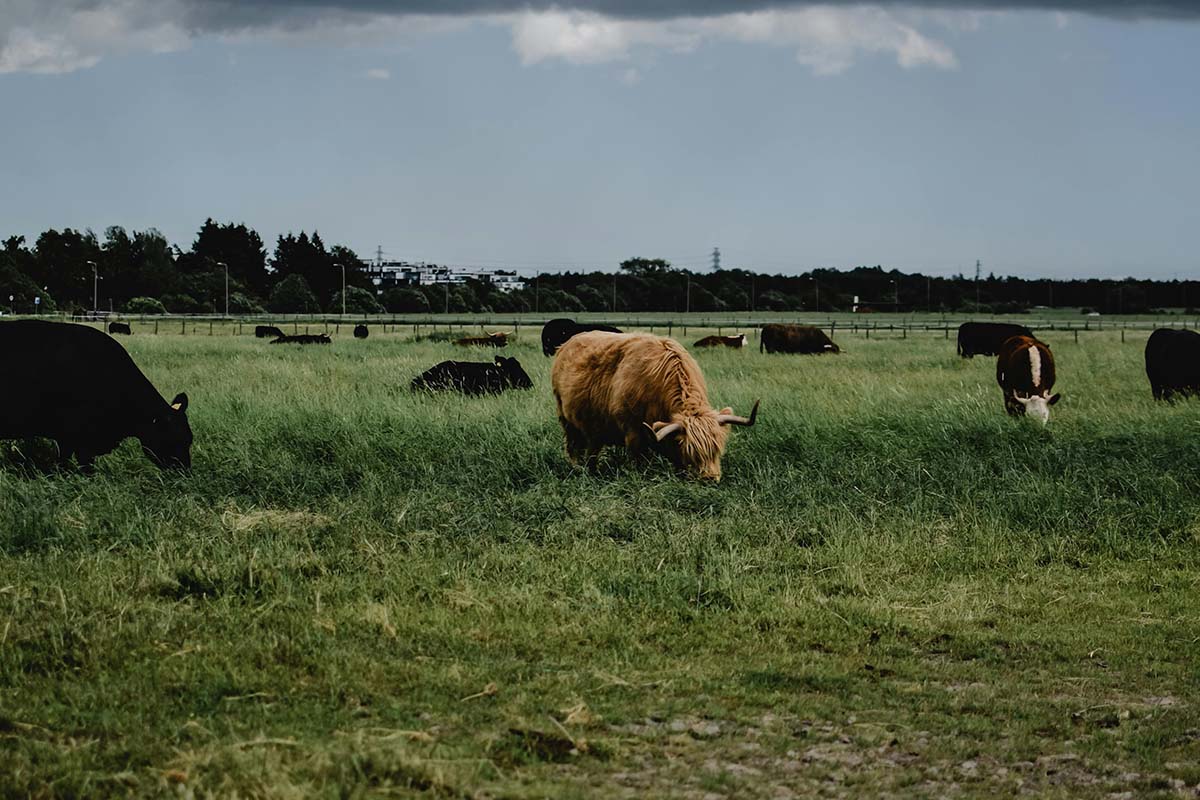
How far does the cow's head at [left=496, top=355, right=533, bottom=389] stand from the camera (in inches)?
852

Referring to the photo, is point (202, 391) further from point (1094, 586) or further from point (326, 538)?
point (1094, 586)

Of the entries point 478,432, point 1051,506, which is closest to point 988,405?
point 1051,506

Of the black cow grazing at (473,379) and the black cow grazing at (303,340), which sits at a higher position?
the black cow grazing at (303,340)

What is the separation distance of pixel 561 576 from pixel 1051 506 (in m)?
5.09

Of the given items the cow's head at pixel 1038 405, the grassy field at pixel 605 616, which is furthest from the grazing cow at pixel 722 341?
the grassy field at pixel 605 616

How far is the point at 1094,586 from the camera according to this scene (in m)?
8.70

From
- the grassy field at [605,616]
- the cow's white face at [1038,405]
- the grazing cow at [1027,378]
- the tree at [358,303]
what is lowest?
the grassy field at [605,616]

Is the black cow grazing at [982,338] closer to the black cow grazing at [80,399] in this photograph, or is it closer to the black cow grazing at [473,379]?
the black cow grazing at [473,379]

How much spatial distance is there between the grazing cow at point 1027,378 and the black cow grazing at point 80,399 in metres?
11.2

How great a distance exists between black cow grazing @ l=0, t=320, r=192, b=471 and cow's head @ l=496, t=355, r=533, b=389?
915 centimetres

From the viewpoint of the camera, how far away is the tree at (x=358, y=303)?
362 ft

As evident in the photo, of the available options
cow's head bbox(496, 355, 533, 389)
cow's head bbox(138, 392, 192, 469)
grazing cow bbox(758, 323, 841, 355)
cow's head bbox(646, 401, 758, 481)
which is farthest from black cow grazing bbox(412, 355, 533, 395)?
grazing cow bbox(758, 323, 841, 355)

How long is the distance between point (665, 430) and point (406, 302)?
112 meters

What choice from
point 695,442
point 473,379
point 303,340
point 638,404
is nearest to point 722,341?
point 303,340
